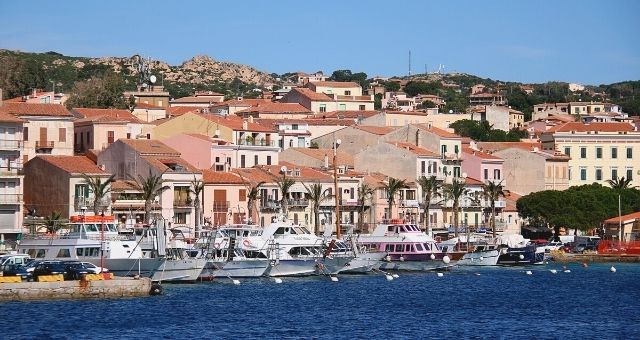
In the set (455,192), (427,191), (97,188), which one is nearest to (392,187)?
(427,191)

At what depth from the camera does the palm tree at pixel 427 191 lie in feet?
385

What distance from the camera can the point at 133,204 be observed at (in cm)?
9900

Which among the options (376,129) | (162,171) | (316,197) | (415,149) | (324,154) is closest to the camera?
(162,171)

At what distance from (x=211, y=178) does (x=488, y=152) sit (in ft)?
143

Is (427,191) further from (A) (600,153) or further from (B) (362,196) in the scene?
→ (A) (600,153)

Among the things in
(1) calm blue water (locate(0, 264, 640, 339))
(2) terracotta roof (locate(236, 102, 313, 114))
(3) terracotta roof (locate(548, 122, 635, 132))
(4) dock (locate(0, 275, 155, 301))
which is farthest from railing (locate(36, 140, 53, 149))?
(3) terracotta roof (locate(548, 122, 635, 132))

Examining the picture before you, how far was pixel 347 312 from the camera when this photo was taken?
6619 cm

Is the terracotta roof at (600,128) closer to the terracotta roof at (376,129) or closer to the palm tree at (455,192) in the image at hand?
the terracotta roof at (376,129)

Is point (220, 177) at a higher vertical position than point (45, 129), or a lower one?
lower

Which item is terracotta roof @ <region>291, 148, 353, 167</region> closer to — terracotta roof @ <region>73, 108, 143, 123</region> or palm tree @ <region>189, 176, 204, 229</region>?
terracotta roof @ <region>73, 108, 143, 123</region>

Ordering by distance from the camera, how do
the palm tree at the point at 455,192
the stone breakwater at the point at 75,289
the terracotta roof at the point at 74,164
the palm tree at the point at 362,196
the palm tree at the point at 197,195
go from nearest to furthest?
the stone breakwater at the point at 75,289
the terracotta roof at the point at 74,164
the palm tree at the point at 197,195
the palm tree at the point at 362,196
the palm tree at the point at 455,192

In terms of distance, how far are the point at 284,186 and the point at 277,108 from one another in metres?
47.5

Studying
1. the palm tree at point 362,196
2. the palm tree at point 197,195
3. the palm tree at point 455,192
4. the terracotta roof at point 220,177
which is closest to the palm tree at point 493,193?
the palm tree at point 455,192

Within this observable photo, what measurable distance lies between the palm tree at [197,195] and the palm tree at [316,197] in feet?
27.9
